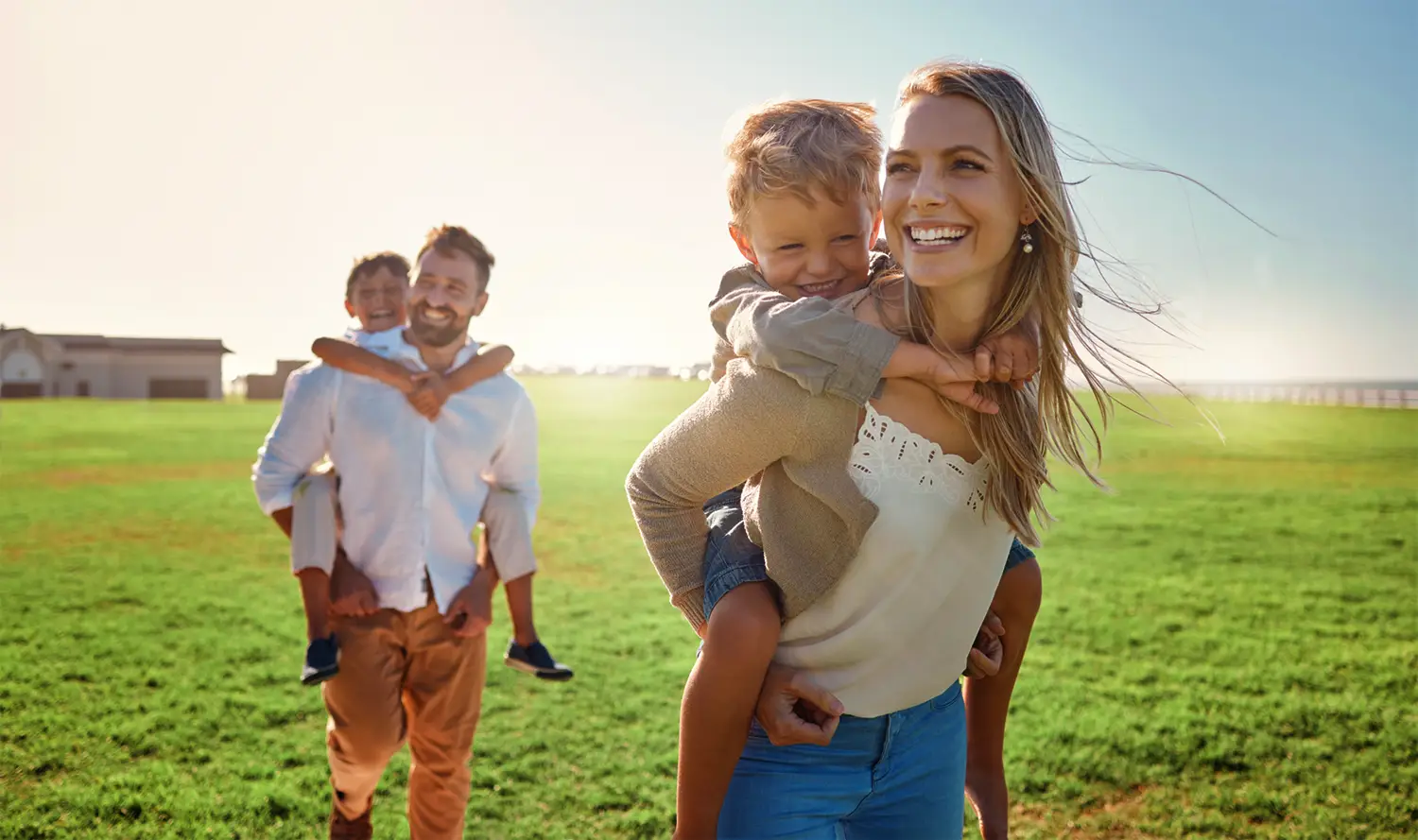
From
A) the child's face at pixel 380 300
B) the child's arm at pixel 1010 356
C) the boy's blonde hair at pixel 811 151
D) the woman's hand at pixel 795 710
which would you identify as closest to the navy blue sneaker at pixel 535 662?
the child's face at pixel 380 300

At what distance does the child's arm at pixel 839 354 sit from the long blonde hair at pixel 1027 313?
0.08 meters

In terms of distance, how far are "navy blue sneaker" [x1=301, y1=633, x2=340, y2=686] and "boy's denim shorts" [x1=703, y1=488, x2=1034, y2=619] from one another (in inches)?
95.7

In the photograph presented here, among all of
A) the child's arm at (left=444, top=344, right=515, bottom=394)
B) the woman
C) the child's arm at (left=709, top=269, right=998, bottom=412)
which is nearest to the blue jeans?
the woman

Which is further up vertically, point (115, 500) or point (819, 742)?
point (819, 742)


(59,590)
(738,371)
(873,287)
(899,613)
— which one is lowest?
(59,590)

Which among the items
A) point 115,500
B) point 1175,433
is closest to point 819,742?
point 115,500

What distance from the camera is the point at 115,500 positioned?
1964 cm

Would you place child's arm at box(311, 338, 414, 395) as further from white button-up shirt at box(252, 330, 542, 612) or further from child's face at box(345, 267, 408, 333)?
child's face at box(345, 267, 408, 333)

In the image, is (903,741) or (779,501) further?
(903,741)

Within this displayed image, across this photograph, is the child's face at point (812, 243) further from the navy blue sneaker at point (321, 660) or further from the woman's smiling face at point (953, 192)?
the navy blue sneaker at point (321, 660)

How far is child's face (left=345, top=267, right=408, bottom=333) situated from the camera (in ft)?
16.2

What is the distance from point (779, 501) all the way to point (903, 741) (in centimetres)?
59

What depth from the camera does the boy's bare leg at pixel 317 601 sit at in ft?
13.3

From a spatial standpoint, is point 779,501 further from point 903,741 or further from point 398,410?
point 398,410
